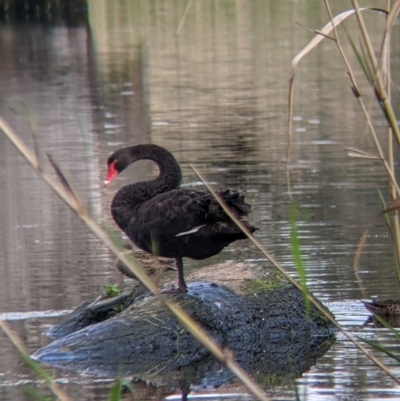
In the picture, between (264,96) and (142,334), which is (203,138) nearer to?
(264,96)

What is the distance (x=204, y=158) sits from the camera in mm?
17297

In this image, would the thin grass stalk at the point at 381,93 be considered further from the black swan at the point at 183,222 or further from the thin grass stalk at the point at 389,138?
the black swan at the point at 183,222

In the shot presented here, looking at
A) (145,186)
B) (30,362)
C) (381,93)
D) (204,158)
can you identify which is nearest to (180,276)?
(145,186)

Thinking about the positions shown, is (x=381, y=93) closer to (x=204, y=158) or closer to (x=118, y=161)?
(x=118, y=161)

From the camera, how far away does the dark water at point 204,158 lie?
27.5ft

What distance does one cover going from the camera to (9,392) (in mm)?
6812

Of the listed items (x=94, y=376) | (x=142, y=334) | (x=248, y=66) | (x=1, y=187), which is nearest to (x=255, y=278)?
(x=142, y=334)

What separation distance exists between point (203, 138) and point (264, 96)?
6470 millimetres

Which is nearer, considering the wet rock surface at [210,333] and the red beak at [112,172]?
the wet rock surface at [210,333]

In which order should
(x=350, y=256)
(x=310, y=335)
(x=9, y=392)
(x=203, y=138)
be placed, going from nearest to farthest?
(x=9, y=392)
(x=310, y=335)
(x=350, y=256)
(x=203, y=138)

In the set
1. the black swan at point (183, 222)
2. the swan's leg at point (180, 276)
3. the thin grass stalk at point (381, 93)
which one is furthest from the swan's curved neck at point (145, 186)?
the thin grass stalk at point (381, 93)

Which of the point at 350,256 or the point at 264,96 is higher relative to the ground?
the point at 350,256

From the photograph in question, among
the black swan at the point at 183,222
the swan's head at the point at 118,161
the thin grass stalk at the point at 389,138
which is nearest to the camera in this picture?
the thin grass stalk at the point at 389,138

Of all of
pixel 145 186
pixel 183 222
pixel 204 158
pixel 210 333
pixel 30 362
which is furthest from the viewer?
pixel 204 158
